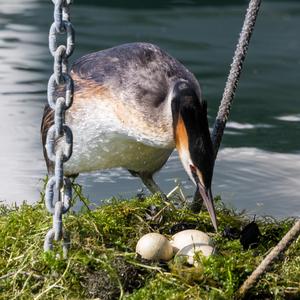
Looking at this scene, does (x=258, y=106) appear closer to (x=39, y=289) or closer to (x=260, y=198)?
(x=260, y=198)

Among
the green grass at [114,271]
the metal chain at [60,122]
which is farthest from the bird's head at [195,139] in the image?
the metal chain at [60,122]

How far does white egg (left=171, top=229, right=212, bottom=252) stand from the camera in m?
5.20

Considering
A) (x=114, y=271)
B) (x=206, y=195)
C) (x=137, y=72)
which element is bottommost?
(x=114, y=271)

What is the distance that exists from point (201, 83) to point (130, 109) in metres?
3.76

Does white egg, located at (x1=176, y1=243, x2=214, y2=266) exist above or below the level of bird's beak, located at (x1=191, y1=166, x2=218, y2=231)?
below

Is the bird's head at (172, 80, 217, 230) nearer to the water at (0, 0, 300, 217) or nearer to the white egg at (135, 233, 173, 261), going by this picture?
the white egg at (135, 233, 173, 261)

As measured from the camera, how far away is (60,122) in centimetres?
484

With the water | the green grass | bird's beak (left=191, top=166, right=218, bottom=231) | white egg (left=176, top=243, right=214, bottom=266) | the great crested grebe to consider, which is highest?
the great crested grebe

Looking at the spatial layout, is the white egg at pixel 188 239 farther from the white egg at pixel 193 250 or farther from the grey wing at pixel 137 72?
the grey wing at pixel 137 72

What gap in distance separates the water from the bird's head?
127 cm

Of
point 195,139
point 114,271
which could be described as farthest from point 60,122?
point 195,139

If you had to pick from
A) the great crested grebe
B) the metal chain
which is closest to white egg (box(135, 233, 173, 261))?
the metal chain

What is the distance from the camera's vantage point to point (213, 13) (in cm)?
1205

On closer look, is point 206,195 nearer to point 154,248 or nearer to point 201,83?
point 154,248
